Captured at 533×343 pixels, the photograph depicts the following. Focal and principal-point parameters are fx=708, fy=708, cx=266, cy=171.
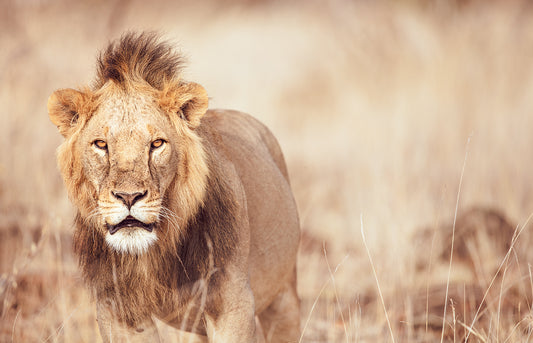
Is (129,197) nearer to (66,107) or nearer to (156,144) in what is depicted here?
(156,144)

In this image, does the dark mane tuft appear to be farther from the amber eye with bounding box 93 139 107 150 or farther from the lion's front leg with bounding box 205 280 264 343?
the lion's front leg with bounding box 205 280 264 343

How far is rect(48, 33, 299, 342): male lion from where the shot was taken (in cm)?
358

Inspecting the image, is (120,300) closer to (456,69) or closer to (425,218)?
(425,218)

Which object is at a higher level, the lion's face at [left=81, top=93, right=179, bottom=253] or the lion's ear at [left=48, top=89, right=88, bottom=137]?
the lion's ear at [left=48, top=89, right=88, bottom=137]

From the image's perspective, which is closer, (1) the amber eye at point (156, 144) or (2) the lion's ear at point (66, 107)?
(1) the amber eye at point (156, 144)

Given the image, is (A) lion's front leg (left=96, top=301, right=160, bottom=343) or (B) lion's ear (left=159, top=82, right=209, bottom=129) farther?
(A) lion's front leg (left=96, top=301, right=160, bottom=343)

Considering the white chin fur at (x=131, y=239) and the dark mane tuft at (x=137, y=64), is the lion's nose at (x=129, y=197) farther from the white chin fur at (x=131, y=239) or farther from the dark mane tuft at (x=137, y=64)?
the dark mane tuft at (x=137, y=64)

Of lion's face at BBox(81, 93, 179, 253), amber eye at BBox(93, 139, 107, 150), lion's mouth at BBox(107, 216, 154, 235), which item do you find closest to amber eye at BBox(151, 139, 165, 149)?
lion's face at BBox(81, 93, 179, 253)

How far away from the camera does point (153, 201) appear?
351cm

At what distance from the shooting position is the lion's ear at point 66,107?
3.83 m

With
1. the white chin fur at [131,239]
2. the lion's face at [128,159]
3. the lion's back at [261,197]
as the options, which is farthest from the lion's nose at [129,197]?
the lion's back at [261,197]

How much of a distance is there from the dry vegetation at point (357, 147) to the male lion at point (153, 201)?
1.98ft

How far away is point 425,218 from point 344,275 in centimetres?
183

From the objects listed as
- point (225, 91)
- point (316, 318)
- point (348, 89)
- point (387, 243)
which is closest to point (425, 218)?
point (387, 243)
